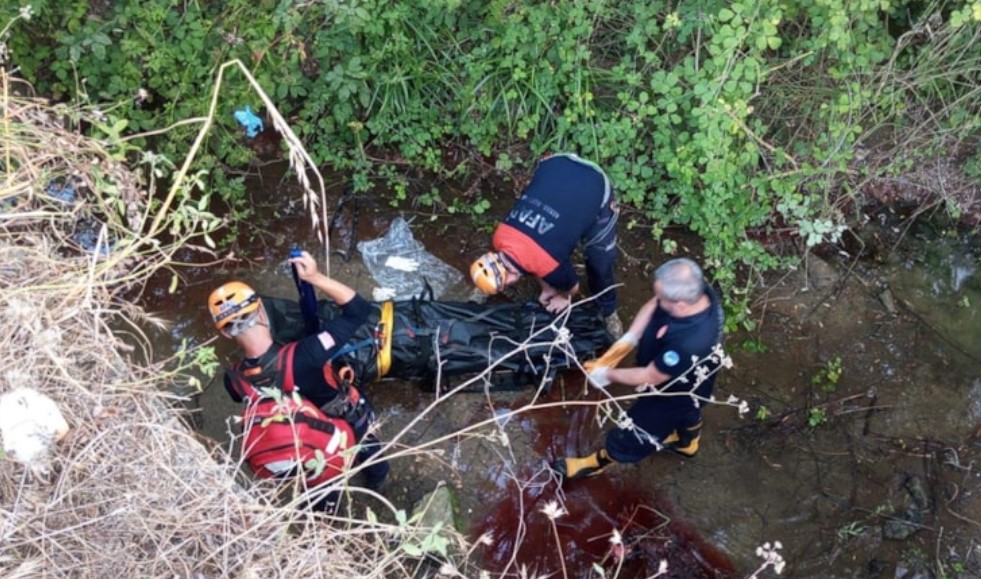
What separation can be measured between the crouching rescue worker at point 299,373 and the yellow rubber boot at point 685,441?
192 centimetres

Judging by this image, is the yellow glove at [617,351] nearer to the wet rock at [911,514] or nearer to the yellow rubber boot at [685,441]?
the yellow rubber boot at [685,441]

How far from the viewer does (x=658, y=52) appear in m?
5.77

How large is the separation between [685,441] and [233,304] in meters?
2.84

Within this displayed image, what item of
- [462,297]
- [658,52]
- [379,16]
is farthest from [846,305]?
[379,16]

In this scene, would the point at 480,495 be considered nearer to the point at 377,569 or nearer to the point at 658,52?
the point at 377,569

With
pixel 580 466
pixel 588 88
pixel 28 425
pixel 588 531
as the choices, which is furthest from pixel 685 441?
pixel 28 425

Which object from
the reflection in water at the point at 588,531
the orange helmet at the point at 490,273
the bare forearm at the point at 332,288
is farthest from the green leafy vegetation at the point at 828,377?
the bare forearm at the point at 332,288

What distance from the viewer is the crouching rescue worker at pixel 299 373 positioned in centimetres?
Answer: 388

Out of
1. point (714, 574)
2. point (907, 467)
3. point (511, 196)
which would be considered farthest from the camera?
point (511, 196)

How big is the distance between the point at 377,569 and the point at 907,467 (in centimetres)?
411

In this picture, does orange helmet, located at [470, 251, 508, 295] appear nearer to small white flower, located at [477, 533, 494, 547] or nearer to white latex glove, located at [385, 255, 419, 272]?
white latex glove, located at [385, 255, 419, 272]

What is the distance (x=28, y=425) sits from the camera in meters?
2.41

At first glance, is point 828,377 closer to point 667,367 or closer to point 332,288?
point 667,367

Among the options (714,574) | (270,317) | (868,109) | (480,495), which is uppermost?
(868,109)
